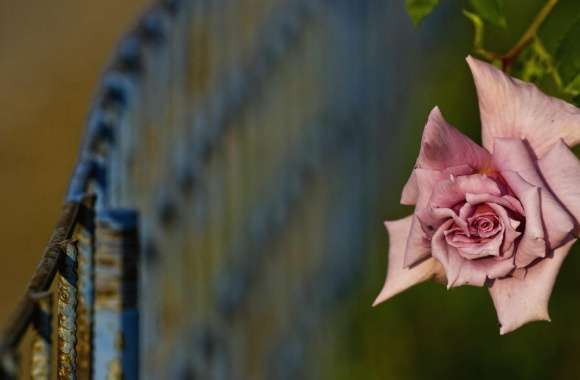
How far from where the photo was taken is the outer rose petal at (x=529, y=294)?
22.9 inches

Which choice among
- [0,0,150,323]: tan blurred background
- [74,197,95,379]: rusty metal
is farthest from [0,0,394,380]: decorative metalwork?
[0,0,150,323]: tan blurred background

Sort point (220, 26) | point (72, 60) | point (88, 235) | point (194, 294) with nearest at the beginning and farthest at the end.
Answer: point (88, 235) < point (194, 294) < point (220, 26) < point (72, 60)

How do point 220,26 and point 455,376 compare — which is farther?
point 455,376

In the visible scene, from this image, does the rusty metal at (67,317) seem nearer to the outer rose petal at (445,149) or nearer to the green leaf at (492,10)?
the outer rose petal at (445,149)

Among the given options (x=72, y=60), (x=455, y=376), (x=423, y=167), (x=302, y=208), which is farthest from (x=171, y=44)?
(x=72, y=60)

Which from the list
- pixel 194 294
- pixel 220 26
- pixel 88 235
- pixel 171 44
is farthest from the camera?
pixel 220 26

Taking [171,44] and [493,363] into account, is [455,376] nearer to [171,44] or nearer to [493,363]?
[493,363]

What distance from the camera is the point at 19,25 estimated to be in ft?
11.5

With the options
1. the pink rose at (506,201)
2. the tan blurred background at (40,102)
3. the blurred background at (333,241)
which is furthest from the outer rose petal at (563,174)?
the tan blurred background at (40,102)

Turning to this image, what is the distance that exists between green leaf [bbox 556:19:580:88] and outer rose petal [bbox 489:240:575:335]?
0.20 m

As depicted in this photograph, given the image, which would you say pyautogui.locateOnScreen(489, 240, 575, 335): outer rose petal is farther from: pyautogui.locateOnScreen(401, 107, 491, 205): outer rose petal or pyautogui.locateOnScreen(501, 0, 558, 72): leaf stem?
pyautogui.locateOnScreen(501, 0, 558, 72): leaf stem

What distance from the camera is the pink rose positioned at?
575 millimetres

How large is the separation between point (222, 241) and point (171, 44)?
15.8 inches

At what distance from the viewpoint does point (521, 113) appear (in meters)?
0.61
